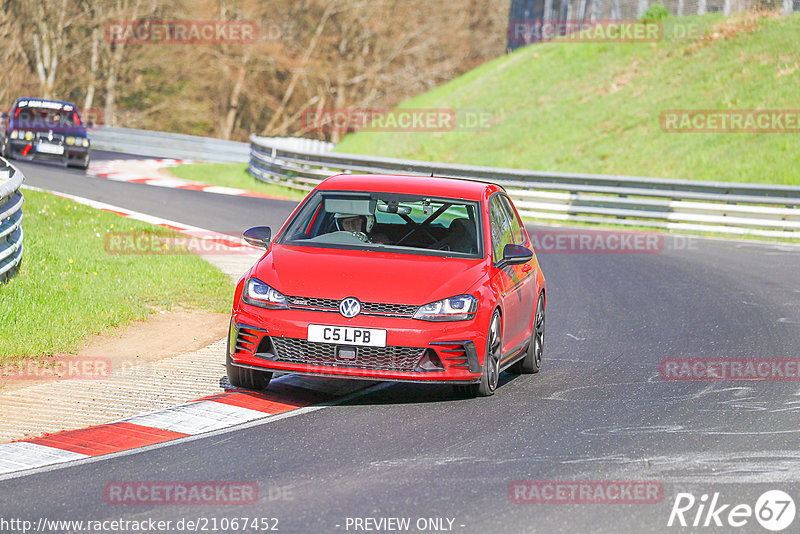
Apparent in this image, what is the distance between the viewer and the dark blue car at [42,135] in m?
30.7

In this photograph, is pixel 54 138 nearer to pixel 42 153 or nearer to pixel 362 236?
pixel 42 153

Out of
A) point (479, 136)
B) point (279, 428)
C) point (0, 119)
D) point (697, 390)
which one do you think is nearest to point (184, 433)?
point (279, 428)

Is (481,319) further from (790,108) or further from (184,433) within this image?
(790,108)

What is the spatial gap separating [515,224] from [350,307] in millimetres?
2884

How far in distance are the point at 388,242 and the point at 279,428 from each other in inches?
86.6

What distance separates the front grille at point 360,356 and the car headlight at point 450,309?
24cm

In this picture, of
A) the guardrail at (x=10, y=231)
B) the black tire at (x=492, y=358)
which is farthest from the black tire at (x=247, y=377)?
the guardrail at (x=10, y=231)

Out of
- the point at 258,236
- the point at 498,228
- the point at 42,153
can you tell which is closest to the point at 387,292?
the point at 258,236

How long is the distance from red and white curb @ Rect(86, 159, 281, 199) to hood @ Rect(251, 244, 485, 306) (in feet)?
63.4

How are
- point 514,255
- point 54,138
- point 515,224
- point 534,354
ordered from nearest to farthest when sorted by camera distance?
point 514,255, point 534,354, point 515,224, point 54,138

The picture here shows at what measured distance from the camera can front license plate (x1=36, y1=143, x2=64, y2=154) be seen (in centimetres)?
3084

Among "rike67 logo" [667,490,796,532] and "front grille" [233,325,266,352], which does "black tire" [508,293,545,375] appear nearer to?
"front grille" [233,325,266,352]

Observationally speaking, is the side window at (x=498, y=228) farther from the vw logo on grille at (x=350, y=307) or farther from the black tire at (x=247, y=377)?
the black tire at (x=247, y=377)

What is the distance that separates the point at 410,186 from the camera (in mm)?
9359
